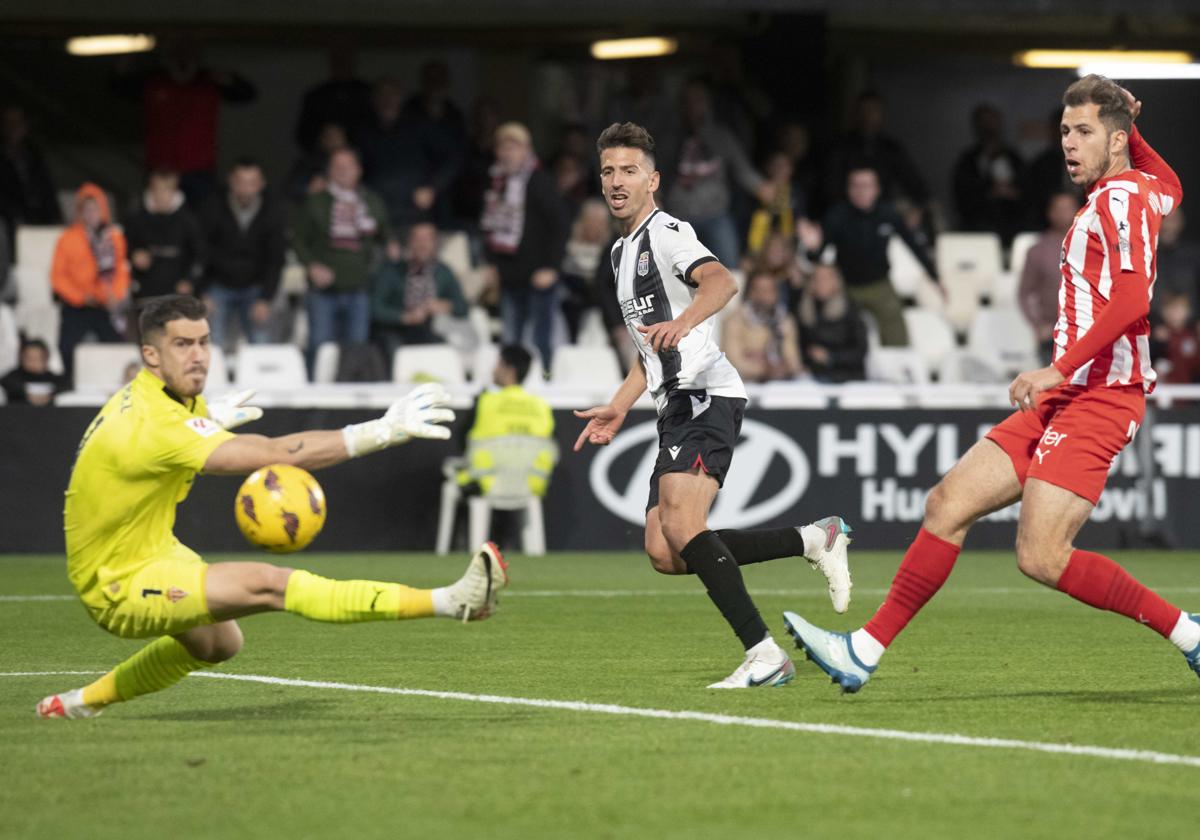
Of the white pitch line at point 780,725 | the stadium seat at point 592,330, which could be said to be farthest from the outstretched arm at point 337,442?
the stadium seat at point 592,330

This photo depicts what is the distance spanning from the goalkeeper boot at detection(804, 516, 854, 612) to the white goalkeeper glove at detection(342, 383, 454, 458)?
254 cm

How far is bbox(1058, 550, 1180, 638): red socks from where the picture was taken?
23.6ft

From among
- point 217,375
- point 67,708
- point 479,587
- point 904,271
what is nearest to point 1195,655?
point 479,587

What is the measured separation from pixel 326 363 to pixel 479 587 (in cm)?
1062

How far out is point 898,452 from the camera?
1616cm

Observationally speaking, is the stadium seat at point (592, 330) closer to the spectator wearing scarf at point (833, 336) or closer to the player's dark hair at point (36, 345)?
the spectator wearing scarf at point (833, 336)

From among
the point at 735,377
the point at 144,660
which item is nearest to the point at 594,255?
the point at 735,377

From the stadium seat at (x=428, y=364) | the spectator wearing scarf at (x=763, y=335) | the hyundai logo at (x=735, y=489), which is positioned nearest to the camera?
the hyundai logo at (x=735, y=489)

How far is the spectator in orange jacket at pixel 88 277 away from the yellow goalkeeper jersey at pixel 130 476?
→ 415 inches

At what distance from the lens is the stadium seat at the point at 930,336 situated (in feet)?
60.3

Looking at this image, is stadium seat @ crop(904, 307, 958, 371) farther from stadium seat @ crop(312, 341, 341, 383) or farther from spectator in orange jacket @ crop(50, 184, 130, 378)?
spectator in orange jacket @ crop(50, 184, 130, 378)

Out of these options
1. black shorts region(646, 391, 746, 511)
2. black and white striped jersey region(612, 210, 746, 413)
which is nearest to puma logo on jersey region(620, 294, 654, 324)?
black and white striped jersey region(612, 210, 746, 413)

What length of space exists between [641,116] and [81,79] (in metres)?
6.48

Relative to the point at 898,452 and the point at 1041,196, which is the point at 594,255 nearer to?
the point at 898,452
